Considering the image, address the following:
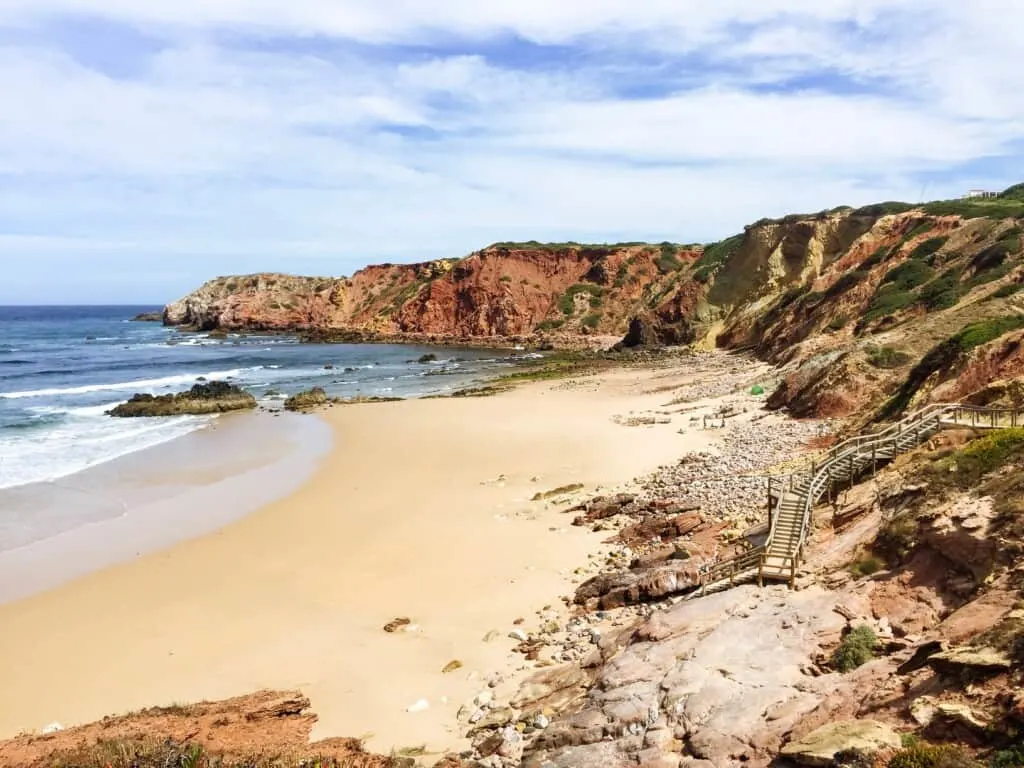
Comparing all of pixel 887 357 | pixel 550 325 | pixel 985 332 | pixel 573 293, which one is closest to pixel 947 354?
pixel 985 332

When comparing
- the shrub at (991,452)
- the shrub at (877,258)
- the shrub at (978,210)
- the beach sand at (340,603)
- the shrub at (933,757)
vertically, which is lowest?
the beach sand at (340,603)

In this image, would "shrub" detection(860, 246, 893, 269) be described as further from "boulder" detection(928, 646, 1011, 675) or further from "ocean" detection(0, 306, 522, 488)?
"boulder" detection(928, 646, 1011, 675)

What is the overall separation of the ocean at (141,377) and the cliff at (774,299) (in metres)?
11.3

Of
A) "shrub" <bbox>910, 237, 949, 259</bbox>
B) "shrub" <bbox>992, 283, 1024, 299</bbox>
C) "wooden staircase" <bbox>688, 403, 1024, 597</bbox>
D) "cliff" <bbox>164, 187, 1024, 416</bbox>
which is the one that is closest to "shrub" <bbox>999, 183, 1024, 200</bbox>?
"cliff" <bbox>164, 187, 1024, 416</bbox>

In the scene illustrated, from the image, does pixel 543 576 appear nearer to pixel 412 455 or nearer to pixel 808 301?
pixel 412 455

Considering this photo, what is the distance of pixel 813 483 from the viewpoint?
1520cm

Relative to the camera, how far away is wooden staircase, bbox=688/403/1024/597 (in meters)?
13.0

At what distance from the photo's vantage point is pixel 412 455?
29828mm

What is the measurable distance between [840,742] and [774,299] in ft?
187

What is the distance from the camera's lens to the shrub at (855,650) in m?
9.08

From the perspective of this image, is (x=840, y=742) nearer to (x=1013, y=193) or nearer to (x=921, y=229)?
(x=921, y=229)

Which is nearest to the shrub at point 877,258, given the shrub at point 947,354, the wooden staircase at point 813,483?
the shrub at point 947,354

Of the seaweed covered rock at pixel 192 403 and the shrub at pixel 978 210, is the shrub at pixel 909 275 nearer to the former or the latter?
the shrub at pixel 978 210

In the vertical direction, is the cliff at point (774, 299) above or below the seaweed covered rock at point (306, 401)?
above
